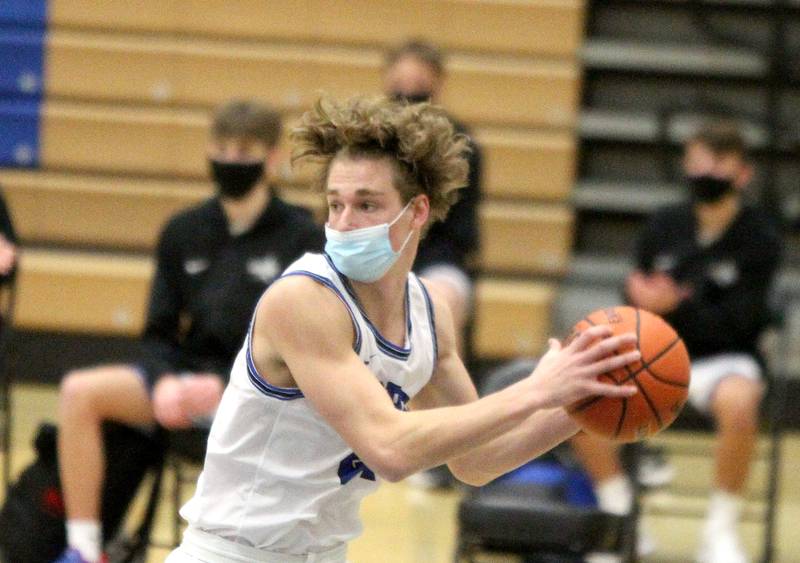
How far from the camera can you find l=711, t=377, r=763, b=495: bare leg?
5.19 meters

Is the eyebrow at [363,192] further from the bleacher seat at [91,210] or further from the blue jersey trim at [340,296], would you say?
the bleacher seat at [91,210]

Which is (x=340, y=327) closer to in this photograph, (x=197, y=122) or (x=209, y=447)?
(x=209, y=447)

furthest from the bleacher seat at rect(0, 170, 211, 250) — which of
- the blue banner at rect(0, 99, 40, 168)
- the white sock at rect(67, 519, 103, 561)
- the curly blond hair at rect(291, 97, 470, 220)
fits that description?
the curly blond hair at rect(291, 97, 470, 220)

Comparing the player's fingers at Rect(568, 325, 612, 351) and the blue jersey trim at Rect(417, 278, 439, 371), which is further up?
the player's fingers at Rect(568, 325, 612, 351)

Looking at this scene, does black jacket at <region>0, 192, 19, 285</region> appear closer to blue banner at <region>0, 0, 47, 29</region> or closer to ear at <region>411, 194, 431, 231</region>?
ear at <region>411, 194, 431, 231</region>

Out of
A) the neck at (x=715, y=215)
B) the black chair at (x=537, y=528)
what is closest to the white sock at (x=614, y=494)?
the black chair at (x=537, y=528)

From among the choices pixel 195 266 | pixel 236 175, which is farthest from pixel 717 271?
pixel 195 266

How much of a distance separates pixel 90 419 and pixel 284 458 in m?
1.93

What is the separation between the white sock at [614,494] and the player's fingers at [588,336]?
262cm

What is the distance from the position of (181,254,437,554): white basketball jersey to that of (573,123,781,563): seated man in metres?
2.38

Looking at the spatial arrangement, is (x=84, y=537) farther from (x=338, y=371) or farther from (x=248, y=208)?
(x=338, y=371)

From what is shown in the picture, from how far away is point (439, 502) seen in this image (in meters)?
6.06

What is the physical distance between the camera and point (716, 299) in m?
5.54

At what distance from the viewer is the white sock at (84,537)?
4.39m
